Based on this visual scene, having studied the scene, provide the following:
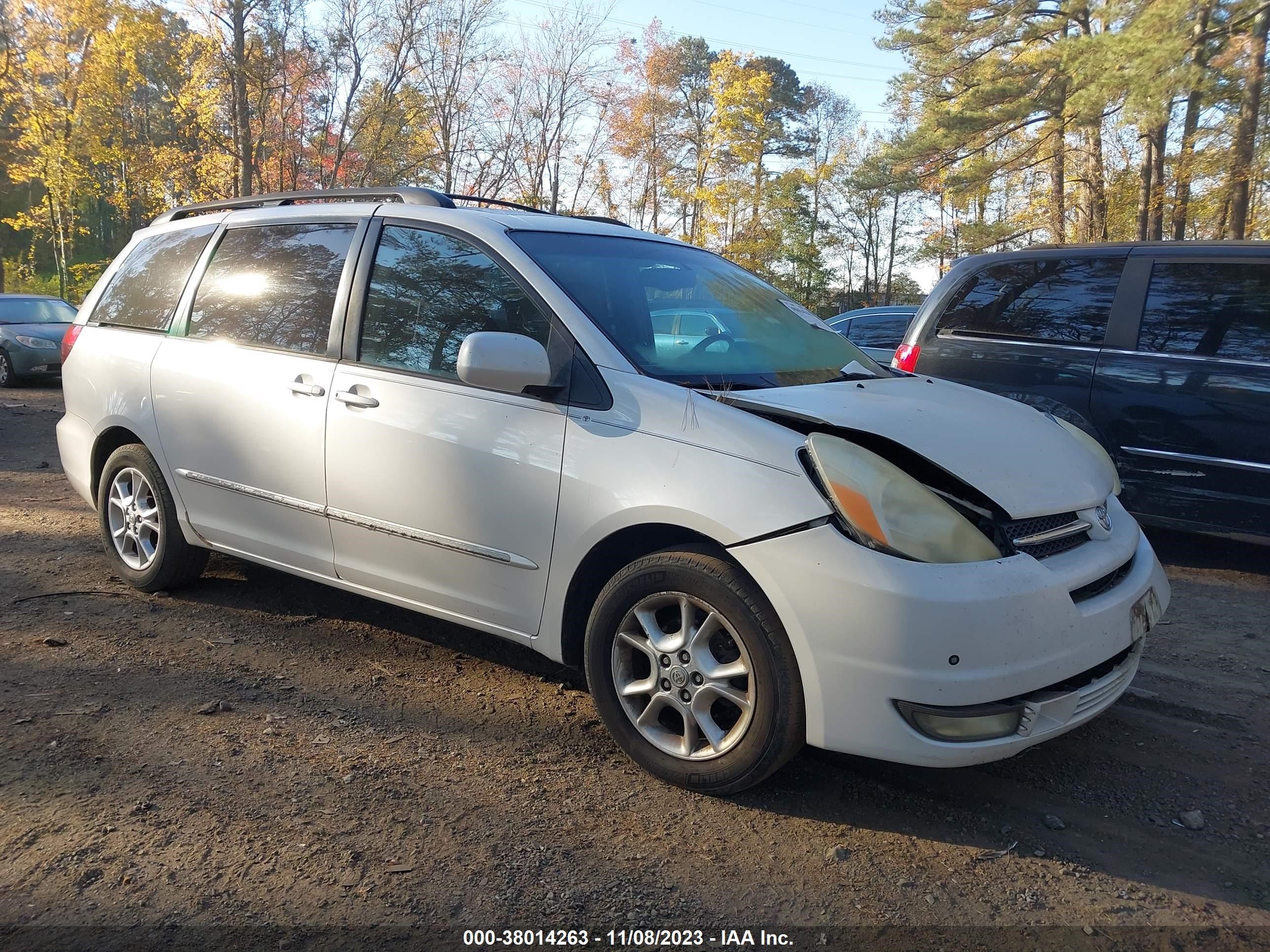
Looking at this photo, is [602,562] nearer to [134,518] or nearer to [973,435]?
[973,435]

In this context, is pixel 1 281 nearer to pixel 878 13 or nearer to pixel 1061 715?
pixel 878 13

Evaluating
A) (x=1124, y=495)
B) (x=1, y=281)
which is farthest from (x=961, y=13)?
(x=1, y=281)

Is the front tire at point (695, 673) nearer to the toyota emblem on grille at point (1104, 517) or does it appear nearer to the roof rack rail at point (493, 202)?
the toyota emblem on grille at point (1104, 517)

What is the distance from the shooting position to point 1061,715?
2643 millimetres

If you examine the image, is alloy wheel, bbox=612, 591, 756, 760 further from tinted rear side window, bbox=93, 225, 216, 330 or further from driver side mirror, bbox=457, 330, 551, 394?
tinted rear side window, bbox=93, 225, 216, 330

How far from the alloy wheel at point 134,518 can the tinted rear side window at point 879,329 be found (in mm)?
9731

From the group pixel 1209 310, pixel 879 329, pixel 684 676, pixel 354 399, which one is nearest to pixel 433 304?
pixel 354 399

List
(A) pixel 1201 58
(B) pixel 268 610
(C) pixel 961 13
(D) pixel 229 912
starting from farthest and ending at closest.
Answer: (C) pixel 961 13 → (A) pixel 1201 58 → (B) pixel 268 610 → (D) pixel 229 912

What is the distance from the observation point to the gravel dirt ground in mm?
2260

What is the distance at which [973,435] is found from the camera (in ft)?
9.71

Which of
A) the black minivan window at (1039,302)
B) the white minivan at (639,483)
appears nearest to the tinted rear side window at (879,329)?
the black minivan window at (1039,302)

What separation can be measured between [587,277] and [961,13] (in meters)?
26.2

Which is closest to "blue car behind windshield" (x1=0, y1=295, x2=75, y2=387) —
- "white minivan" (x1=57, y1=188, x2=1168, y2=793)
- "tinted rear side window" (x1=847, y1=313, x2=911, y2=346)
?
"tinted rear side window" (x1=847, y1=313, x2=911, y2=346)

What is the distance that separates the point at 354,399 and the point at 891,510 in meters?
2.06
